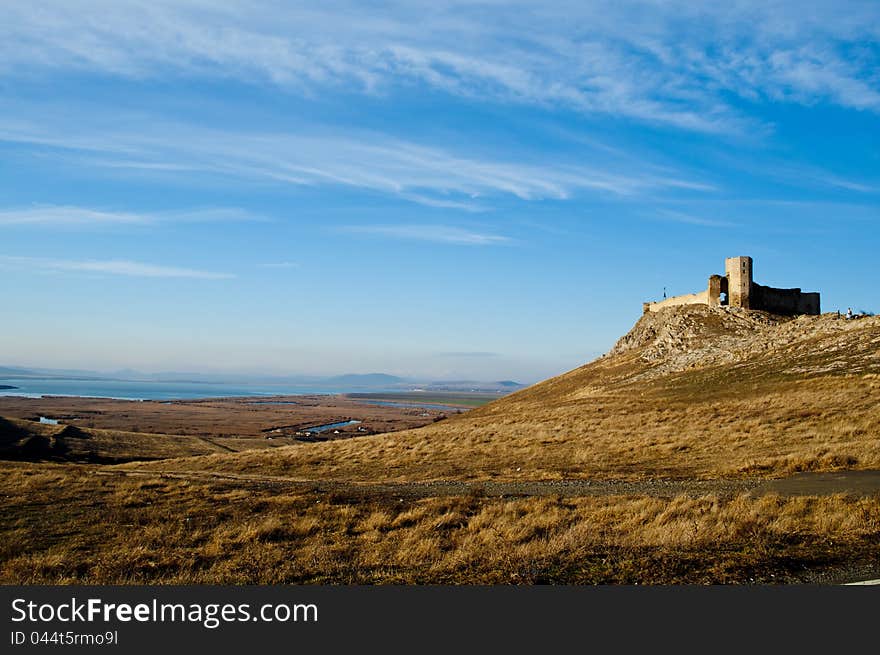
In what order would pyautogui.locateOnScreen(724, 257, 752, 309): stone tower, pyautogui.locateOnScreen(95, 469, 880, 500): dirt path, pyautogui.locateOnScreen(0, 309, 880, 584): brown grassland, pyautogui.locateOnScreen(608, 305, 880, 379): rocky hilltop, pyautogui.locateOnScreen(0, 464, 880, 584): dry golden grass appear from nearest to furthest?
pyautogui.locateOnScreen(0, 464, 880, 584): dry golden grass, pyautogui.locateOnScreen(0, 309, 880, 584): brown grassland, pyautogui.locateOnScreen(95, 469, 880, 500): dirt path, pyautogui.locateOnScreen(608, 305, 880, 379): rocky hilltop, pyautogui.locateOnScreen(724, 257, 752, 309): stone tower

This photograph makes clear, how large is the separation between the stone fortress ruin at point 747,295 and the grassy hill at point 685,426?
4.99m

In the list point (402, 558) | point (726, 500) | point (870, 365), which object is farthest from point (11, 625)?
point (870, 365)

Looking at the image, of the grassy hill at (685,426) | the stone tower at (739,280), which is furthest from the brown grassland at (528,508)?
the stone tower at (739,280)

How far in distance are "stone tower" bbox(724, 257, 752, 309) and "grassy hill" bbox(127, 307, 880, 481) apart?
176 inches

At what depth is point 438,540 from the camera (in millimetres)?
11336

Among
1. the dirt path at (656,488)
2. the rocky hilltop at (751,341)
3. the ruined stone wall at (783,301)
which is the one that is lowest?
the dirt path at (656,488)

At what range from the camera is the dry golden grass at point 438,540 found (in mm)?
8969

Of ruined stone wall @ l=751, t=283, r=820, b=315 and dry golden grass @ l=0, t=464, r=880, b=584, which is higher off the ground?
ruined stone wall @ l=751, t=283, r=820, b=315

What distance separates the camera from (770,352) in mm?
46688

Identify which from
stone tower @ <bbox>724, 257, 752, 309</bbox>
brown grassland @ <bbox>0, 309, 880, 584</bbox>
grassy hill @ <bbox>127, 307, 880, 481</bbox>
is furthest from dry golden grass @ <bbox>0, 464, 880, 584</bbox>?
stone tower @ <bbox>724, 257, 752, 309</bbox>

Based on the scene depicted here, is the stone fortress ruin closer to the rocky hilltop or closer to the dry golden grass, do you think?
the rocky hilltop

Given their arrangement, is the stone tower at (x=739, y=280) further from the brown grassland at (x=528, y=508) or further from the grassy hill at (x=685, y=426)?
the brown grassland at (x=528, y=508)

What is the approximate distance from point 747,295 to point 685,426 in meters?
38.7

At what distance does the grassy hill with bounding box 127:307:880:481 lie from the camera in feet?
75.9
